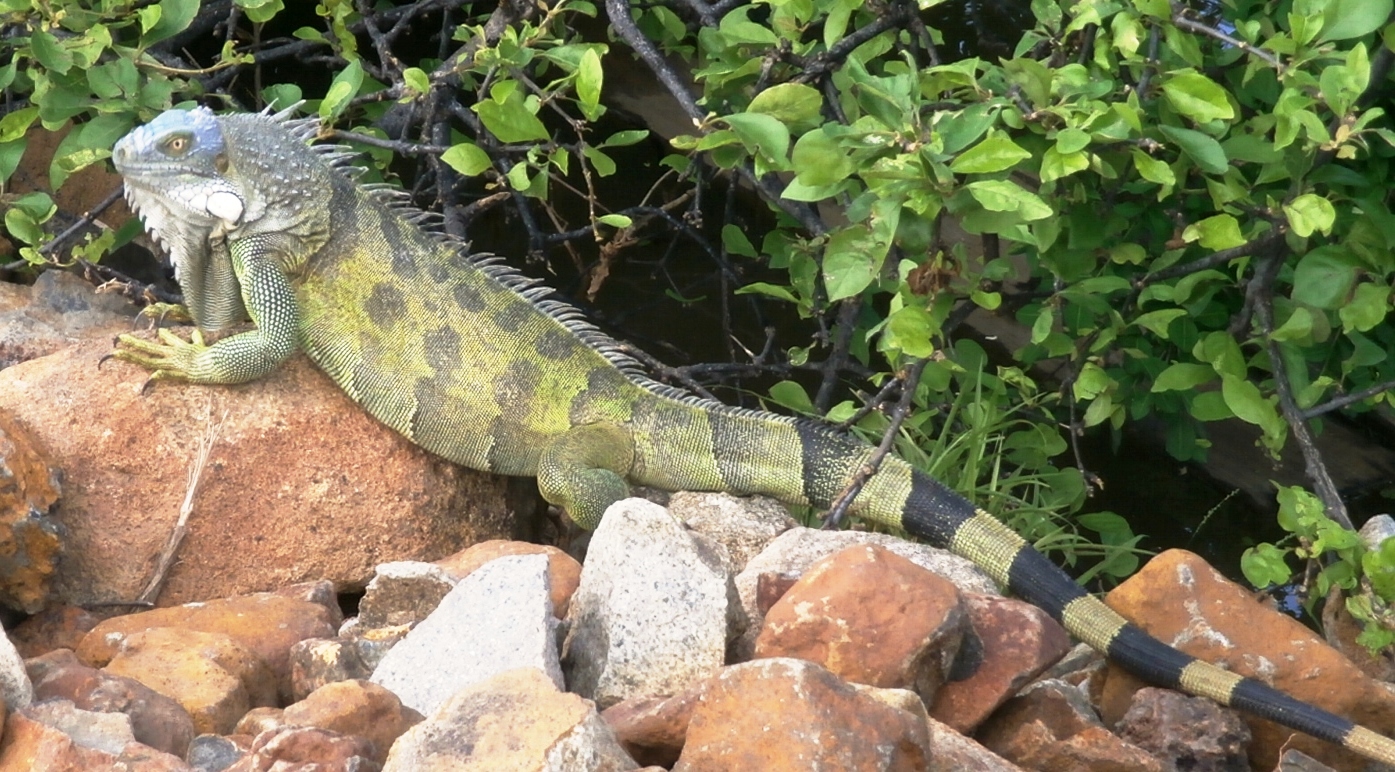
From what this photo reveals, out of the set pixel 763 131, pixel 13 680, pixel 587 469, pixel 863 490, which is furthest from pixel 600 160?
pixel 13 680

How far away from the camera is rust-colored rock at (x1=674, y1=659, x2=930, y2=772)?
75.8 inches

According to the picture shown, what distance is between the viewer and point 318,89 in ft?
23.0

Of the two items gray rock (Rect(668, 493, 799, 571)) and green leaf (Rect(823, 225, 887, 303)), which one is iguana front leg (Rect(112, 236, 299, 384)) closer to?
gray rock (Rect(668, 493, 799, 571))

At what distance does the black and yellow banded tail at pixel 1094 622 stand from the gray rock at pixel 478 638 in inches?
49.4

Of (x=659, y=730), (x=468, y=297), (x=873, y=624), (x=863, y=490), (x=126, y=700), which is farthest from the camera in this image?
(x=468, y=297)

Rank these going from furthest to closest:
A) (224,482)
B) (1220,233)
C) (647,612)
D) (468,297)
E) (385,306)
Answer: (468,297), (385,306), (224,482), (1220,233), (647,612)

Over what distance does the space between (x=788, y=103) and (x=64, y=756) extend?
2.00m

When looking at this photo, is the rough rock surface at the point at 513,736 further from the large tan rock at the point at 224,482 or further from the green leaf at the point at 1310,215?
the green leaf at the point at 1310,215

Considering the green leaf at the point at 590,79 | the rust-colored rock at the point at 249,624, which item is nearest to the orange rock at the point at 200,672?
the rust-colored rock at the point at 249,624

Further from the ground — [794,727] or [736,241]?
[794,727]

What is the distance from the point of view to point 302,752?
2.05m

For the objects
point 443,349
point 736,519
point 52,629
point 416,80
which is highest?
point 416,80

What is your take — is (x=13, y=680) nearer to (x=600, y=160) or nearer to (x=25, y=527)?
(x=25, y=527)

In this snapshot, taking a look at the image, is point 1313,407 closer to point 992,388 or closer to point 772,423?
point 992,388
